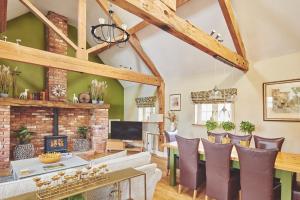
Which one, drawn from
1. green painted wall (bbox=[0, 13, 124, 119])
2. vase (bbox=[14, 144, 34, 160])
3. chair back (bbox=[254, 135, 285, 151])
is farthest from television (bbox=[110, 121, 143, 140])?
chair back (bbox=[254, 135, 285, 151])

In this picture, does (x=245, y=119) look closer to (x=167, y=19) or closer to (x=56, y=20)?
(x=167, y=19)

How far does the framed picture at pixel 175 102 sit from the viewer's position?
5629 mm

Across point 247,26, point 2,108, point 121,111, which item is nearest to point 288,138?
point 247,26

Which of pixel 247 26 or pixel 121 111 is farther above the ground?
pixel 247 26

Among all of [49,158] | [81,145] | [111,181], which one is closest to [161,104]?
[81,145]

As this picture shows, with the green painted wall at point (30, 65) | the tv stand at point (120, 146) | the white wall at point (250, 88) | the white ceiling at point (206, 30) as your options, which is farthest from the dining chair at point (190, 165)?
the green painted wall at point (30, 65)

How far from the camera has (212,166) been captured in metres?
2.72

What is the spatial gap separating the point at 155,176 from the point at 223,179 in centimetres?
92

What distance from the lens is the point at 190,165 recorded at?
3053 mm

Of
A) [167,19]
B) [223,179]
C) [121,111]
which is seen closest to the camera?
[167,19]

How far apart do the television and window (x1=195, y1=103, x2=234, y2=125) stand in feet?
6.19

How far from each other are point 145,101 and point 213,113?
98.9 inches

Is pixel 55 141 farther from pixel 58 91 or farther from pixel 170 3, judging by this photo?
pixel 170 3

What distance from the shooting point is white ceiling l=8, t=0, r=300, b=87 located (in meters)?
3.28
